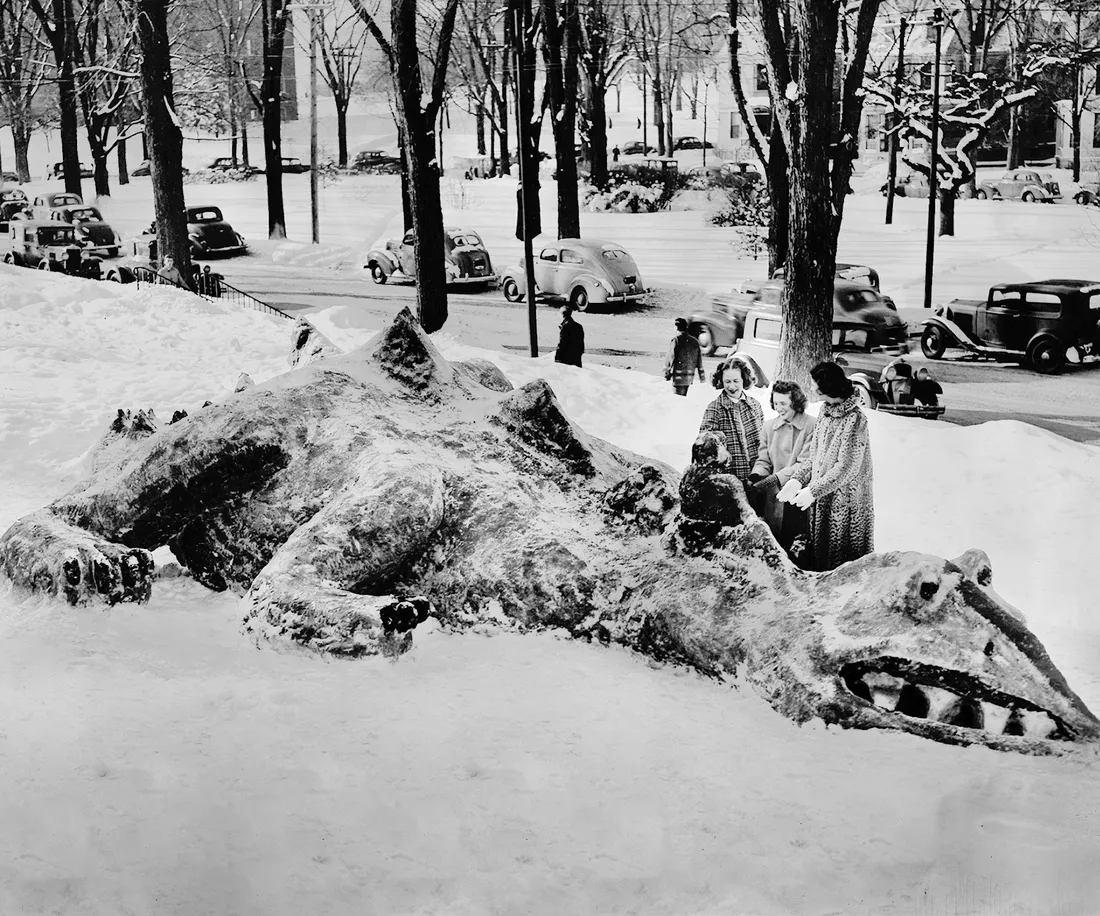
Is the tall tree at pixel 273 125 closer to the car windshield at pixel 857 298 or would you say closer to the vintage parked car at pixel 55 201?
the vintage parked car at pixel 55 201

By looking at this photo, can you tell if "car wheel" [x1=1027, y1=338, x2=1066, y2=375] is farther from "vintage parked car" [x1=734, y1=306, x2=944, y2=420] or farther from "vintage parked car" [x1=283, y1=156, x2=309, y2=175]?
"vintage parked car" [x1=283, y1=156, x2=309, y2=175]

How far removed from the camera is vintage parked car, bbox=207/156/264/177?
20.2 m

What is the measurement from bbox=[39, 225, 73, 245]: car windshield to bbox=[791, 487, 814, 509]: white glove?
655 inches

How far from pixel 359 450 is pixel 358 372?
0.59 metres

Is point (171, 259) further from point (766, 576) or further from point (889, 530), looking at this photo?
point (766, 576)

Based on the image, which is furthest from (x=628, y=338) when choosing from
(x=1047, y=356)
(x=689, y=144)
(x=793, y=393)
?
(x=689, y=144)

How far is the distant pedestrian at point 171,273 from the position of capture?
44.3 ft

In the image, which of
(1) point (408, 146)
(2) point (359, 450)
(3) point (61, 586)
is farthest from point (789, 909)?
(1) point (408, 146)

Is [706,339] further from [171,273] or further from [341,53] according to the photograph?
[341,53]

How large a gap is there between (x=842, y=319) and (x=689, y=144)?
72.4ft

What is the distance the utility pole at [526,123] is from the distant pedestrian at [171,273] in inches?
162

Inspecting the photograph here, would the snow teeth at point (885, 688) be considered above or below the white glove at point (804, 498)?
below

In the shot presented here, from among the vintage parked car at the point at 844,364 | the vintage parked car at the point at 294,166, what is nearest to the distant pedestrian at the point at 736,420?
the vintage parked car at the point at 844,364

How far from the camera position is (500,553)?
12.6ft
